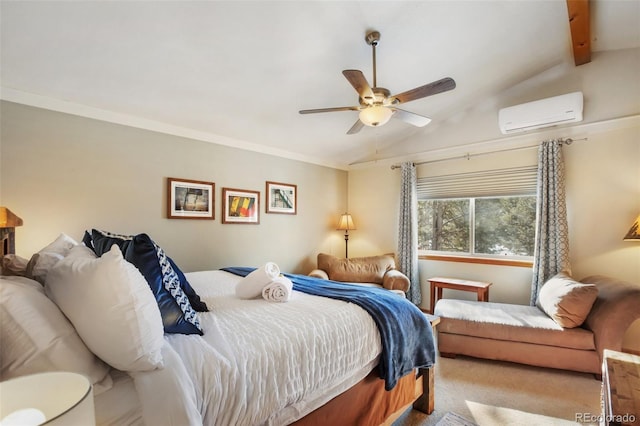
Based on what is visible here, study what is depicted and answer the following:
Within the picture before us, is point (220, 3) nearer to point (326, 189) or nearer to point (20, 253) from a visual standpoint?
point (20, 253)

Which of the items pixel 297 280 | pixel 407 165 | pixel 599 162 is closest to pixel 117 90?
pixel 297 280

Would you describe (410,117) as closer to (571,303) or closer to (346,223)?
(571,303)

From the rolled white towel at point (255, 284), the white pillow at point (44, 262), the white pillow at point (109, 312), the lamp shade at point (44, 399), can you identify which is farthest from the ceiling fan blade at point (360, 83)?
the lamp shade at point (44, 399)

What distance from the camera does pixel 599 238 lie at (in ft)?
10.3

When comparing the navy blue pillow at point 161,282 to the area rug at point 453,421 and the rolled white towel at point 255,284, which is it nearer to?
the rolled white towel at point 255,284

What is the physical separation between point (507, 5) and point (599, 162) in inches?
79.0

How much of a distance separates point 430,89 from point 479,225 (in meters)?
2.56

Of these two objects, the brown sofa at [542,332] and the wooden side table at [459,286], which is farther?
the wooden side table at [459,286]

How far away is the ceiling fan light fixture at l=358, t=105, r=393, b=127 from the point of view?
2250 millimetres

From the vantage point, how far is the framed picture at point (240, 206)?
12.1 feet

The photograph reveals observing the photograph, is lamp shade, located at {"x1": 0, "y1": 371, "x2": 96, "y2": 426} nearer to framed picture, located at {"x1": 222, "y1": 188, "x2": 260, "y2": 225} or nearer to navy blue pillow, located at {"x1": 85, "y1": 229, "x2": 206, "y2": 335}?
navy blue pillow, located at {"x1": 85, "y1": 229, "x2": 206, "y2": 335}

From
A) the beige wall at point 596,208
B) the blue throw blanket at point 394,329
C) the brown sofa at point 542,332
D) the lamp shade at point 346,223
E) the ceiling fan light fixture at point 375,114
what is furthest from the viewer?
the lamp shade at point 346,223

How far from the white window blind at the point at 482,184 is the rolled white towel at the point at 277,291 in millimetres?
3202

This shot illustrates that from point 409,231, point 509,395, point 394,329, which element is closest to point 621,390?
point 394,329
